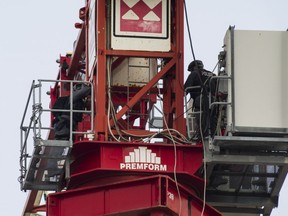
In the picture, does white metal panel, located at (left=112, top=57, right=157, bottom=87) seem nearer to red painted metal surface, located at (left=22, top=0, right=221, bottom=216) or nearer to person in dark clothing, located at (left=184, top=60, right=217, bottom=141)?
red painted metal surface, located at (left=22, top=0, right=221, bottom=216)

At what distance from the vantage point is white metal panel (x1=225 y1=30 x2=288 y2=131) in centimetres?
3350

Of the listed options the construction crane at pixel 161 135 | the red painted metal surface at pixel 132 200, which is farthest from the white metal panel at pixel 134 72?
the red painted metal surface at pixel 132 200

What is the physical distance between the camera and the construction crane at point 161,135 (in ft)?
110

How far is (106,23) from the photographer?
35.8 meters

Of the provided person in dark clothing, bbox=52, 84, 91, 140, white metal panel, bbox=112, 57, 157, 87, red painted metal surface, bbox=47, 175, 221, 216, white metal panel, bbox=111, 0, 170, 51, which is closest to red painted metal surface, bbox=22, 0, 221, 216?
red painted metal surface, bbox=47, 175, 221, 216

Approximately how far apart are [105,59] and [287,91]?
4.41 m

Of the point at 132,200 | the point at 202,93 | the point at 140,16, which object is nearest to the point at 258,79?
the point at 202,93

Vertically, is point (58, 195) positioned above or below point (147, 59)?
below

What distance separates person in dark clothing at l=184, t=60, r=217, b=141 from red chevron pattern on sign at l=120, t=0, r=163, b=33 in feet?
4.19

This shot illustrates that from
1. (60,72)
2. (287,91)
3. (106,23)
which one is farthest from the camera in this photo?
(60,72)

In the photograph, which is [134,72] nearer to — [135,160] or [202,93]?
[202,93]

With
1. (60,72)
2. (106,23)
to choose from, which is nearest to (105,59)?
(106,23)

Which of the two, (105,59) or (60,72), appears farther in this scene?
(60,72)

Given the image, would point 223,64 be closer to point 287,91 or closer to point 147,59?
point 287,91
